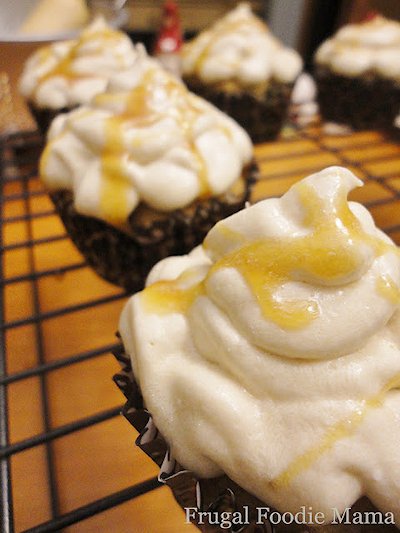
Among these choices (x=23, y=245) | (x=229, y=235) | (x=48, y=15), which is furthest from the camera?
(x=48, y=15)

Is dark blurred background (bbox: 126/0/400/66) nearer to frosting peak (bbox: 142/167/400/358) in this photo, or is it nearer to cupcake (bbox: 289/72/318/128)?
cupcake (bbox: 289/72/318/128)

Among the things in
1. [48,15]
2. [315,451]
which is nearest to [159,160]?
[315,451]

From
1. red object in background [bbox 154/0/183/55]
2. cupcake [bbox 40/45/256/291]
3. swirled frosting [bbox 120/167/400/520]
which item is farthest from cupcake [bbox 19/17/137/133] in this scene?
swirled frosting [bbox 120/167/400/520]

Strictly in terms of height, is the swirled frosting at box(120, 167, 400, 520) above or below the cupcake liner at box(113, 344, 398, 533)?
above

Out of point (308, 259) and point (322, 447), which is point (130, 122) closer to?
point (308, 259)

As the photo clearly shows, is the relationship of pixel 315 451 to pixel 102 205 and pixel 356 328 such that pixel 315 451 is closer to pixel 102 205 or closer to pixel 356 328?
pixel 356 328

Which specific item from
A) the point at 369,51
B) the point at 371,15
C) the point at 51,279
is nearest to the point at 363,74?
the point at 369,51
